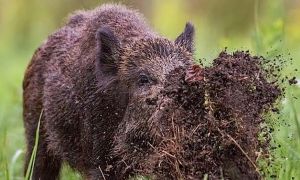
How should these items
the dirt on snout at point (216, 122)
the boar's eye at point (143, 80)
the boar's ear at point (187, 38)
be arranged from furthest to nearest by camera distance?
the boar's ear at point (187, 38) < the boar's eye at point (143, 80) < the dirt on snout at point (216, 122)

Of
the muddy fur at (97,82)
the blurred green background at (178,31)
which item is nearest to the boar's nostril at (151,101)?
the muddy fur at (97,82)

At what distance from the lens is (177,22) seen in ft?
57.2

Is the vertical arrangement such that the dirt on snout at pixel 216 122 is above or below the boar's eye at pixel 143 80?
below

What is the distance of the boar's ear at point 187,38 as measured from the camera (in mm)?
5852

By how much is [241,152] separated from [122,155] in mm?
1109

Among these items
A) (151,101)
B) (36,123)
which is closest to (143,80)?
(151,101)

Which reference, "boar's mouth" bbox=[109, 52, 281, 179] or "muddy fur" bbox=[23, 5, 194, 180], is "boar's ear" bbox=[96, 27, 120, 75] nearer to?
"muddy fur" bbox=[23, 5, 194, 180]

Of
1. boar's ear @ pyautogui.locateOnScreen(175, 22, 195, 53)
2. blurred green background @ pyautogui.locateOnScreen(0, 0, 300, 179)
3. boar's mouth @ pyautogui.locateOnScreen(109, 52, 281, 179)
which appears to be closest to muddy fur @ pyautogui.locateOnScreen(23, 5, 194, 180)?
boar's ear @ pyautogui.locateOnScreen(175, 22, 195, 53)

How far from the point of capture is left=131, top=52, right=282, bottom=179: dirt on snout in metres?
4.48

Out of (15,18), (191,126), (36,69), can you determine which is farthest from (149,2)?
(191,126)

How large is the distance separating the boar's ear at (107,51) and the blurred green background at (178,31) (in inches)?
41.3

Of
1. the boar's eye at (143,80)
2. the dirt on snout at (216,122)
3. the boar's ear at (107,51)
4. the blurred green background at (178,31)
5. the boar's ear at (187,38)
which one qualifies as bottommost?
the dirt on snout at (216,122)

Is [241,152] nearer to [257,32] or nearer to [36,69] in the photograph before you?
[257,32]

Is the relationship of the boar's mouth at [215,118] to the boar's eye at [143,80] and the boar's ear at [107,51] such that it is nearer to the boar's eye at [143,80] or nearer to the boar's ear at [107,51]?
the boar's eye at [143,80]
